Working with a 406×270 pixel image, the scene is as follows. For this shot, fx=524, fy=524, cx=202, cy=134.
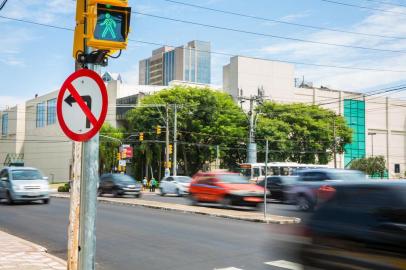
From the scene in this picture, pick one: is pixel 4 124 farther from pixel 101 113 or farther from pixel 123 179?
pixel 101 113

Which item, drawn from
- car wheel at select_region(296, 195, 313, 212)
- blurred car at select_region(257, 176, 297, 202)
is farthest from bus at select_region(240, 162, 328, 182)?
car wheel at select_region(296, 195, 313, 212)

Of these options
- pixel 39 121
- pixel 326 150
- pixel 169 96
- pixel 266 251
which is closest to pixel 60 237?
pixel 266 251

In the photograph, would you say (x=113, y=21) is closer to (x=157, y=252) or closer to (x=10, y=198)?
(x=157, y=252)

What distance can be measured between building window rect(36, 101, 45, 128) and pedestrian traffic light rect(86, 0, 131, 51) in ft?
298

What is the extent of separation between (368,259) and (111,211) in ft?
50.2

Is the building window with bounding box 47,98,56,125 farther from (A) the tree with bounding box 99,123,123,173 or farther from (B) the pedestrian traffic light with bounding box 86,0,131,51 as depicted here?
(B) the pedestrian traffic light with bounding box 86,0,131,51

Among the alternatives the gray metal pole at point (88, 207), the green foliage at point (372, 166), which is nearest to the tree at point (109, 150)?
the green foliage at point (372, 166)

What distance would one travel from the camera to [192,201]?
974 inches

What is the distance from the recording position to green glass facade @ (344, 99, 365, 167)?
86438 millimetres

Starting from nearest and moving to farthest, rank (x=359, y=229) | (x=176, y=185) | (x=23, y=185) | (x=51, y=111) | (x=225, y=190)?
1. (x=359, y=229)
2. (x=225, y=190)
3. (x=23, y=185)
4. (x=176, y=185)
5. (x=51, y=111)

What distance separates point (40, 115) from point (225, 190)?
78.9 metres

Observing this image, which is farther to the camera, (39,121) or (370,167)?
(39,121)

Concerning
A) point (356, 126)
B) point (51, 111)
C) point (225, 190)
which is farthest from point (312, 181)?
point (51, 111)

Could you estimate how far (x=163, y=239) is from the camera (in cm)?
1259
